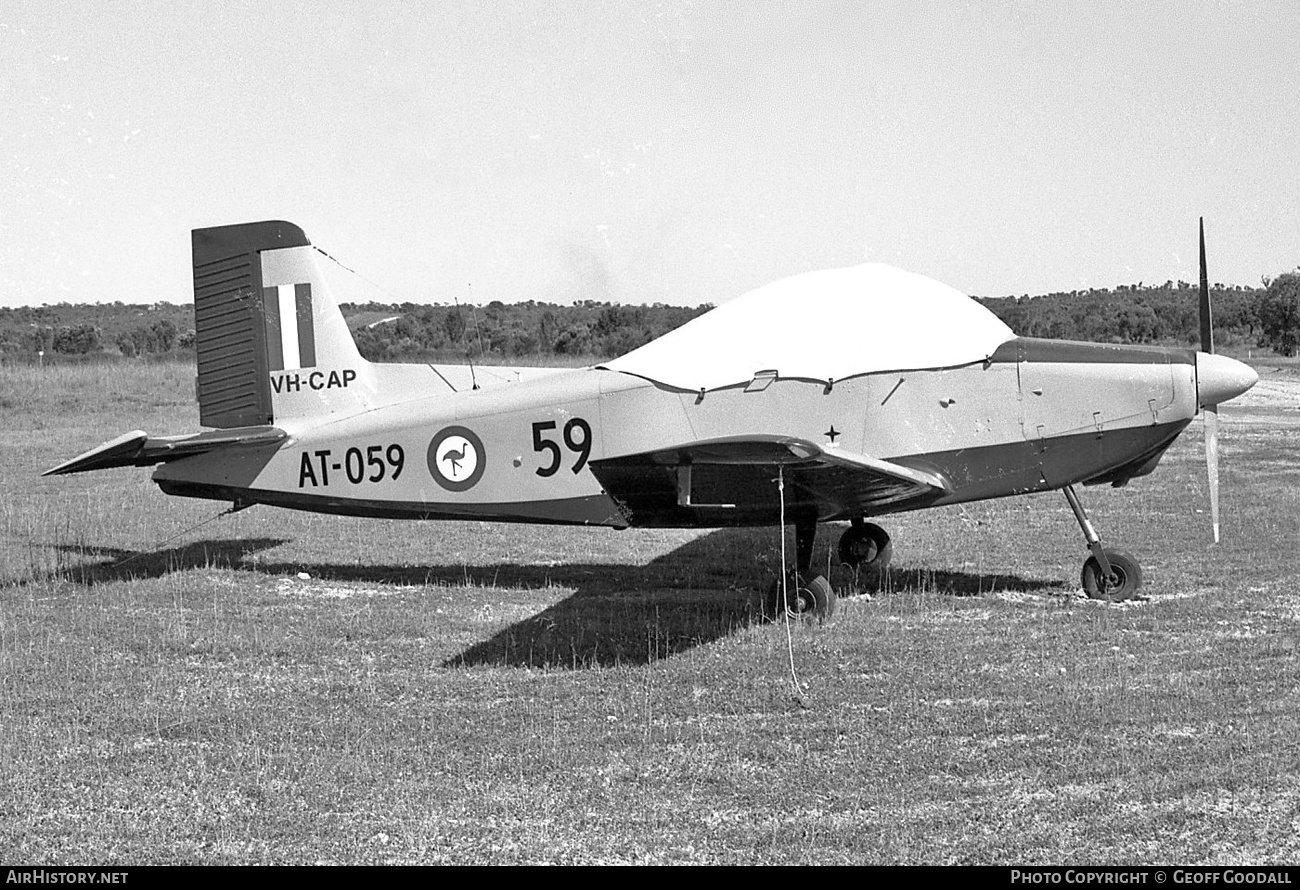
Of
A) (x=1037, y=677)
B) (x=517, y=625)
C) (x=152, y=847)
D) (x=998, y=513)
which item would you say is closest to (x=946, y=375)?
(x=1037, y=677)

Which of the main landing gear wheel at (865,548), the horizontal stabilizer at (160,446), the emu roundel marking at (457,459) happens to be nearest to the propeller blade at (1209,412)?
the main landing gear wheel at (865,548)

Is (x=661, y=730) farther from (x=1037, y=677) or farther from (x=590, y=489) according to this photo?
(x=590, y=489)

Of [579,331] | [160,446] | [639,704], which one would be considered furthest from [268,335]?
[579,331]

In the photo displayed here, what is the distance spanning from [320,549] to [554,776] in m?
7.37

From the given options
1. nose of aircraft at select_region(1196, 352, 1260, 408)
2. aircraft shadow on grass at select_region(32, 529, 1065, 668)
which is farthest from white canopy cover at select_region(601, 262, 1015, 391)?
aircraft shadow on grass at select_region(32, 529, 1065, 668)

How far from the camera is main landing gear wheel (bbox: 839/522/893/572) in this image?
11.2 meters

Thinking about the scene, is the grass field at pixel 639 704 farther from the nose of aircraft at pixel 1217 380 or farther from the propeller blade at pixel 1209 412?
the nose of aircraft at pixel 1217 380

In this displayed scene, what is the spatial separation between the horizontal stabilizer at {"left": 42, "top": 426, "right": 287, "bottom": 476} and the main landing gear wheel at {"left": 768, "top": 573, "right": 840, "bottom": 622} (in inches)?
190

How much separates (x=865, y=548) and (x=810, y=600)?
7.60 ft

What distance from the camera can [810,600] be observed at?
29.7 ft

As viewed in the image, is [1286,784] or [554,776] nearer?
[1286,784]

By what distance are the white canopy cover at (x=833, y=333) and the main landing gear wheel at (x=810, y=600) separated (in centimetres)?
154

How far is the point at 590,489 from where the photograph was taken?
10086mm

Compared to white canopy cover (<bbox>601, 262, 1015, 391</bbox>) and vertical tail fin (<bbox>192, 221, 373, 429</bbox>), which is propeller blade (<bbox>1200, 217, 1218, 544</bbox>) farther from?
vertical tail fin (<bbox>192, 221, 373, 429</bbox>)
